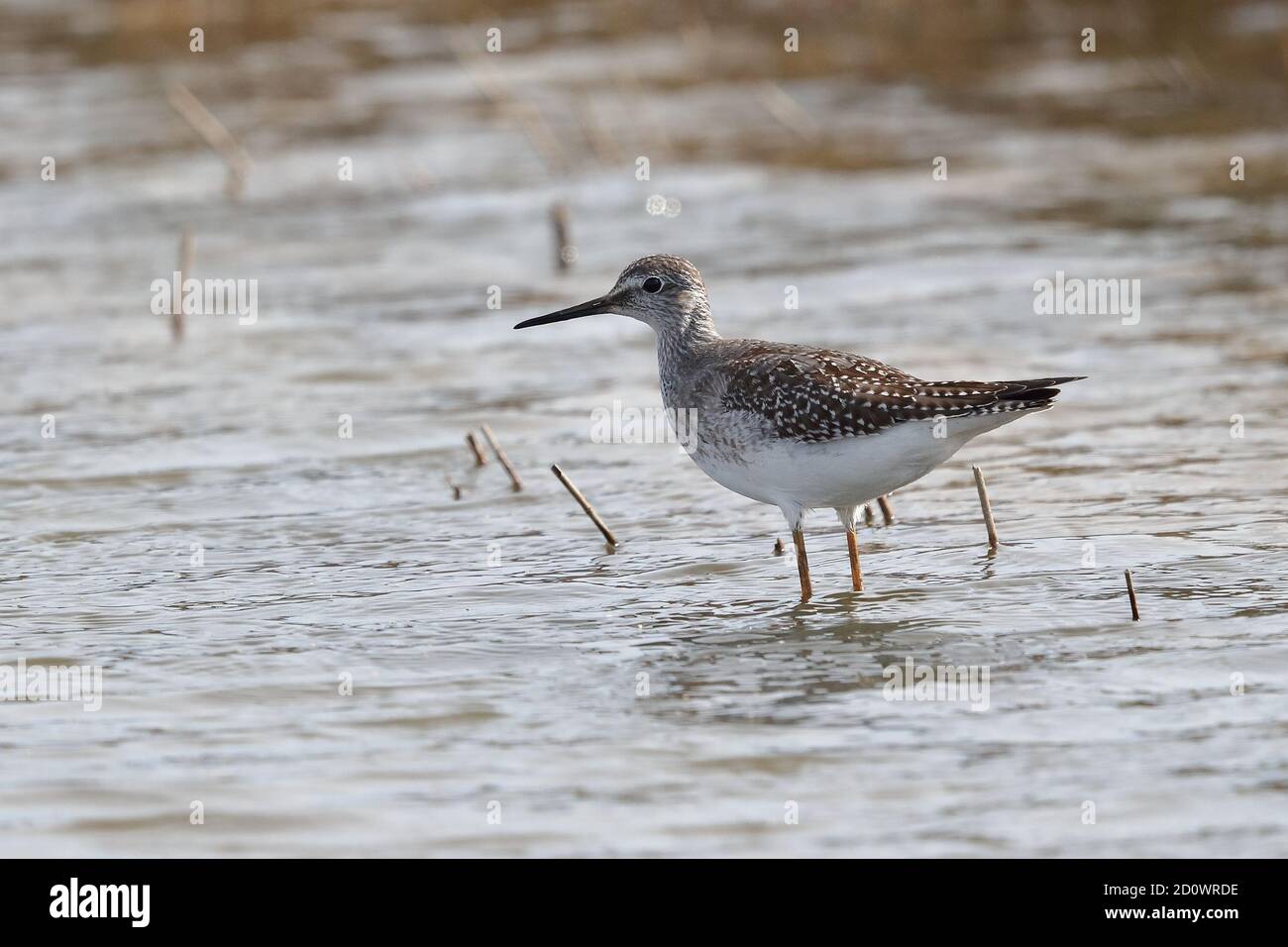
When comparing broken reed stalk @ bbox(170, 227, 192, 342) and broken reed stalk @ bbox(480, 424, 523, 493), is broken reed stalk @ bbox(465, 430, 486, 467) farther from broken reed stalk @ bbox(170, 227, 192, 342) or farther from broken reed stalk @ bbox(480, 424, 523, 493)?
broken reed stalk @ bbox(170, 227, 192, 342)

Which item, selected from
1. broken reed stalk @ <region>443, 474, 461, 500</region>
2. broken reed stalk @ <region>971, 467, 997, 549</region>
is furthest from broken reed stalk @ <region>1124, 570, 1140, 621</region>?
broken reed stalk @ <region>443, 474, 461, 500</region>

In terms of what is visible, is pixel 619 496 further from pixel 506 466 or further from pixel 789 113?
pixel 789 113

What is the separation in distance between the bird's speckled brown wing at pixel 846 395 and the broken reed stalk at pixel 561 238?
7.96 m

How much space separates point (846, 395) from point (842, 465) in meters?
0.36

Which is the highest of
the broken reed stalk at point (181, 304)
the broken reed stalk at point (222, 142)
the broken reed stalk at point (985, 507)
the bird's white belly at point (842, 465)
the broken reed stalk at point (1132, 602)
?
the broken reed stalk at point (222, 142)

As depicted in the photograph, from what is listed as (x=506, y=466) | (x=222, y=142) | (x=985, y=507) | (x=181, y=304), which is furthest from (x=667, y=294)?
(x=222, y=142)

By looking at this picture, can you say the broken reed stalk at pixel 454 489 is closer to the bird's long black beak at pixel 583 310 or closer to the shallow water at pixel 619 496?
the shallow water at pixel 619 496

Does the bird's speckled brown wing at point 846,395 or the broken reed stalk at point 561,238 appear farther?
the broken reed stalk at point 561,238

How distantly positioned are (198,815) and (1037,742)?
11.2ft

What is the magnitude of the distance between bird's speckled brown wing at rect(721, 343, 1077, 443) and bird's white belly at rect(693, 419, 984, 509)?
0.20ft

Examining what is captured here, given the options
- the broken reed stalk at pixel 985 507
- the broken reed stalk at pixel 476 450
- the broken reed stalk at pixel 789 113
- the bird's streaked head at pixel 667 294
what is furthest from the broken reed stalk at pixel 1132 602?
the broken reed stalk at pixel 789 113

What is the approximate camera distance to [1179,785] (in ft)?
23.9

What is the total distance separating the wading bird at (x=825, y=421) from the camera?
909 cm

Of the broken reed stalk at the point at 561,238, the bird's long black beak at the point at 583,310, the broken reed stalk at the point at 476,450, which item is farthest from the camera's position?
the broken reed stalk at the point at 561,238
